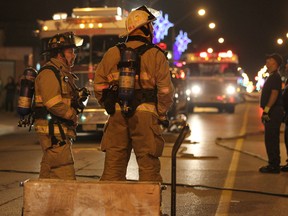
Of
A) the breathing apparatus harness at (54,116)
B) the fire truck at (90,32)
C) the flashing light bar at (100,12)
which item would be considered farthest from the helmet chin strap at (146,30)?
the flashing light bar at (100,12)

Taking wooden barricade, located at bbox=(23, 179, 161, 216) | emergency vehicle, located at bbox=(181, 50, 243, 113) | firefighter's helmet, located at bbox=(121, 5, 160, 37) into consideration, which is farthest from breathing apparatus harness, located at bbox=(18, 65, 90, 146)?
emergency vehicle, located at bbox=(181, 50, 243, 113)

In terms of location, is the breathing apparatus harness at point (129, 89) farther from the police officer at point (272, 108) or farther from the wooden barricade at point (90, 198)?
the police officer at point (272, 108)

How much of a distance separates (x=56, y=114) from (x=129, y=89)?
0.83 m

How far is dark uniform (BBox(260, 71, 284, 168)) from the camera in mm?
9133

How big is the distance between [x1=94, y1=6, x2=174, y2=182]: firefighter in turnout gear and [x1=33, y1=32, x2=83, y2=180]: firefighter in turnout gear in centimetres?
34

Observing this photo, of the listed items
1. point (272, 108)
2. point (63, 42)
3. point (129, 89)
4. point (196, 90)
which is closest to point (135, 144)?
point (129, 89)

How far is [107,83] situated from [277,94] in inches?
176

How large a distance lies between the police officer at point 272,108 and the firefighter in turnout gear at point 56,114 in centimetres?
431

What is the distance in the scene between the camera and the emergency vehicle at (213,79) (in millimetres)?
29500

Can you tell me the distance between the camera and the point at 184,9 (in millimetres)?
46906

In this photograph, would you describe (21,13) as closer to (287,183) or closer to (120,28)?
(120,28)

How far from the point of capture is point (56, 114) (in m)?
5.40

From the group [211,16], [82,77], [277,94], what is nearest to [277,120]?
[277,94]

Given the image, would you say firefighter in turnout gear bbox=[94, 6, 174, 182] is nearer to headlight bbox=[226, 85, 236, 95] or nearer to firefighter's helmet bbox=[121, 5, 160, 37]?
firefighter's helmet bbox=[121, 5, 160, 37]
